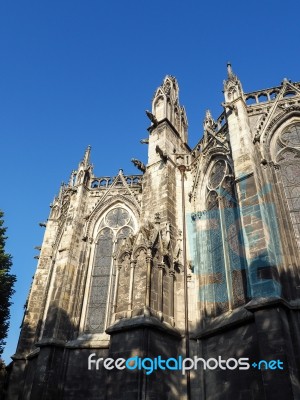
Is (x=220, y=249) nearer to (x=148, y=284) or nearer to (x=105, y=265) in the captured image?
(x=148, y=284)

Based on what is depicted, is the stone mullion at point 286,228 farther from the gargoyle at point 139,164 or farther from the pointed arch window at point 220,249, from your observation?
the gargoyle at point 139,164

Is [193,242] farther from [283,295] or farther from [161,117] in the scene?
[161,117]

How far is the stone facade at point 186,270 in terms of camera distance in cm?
748

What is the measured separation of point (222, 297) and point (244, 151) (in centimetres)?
410

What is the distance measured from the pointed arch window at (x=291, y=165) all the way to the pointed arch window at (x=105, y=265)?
22.2 feet

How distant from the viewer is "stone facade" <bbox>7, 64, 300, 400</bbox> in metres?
7.48

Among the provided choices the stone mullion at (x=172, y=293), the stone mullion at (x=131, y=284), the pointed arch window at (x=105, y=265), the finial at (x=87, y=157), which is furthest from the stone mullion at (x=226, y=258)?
the finial at (x=87, y=157)

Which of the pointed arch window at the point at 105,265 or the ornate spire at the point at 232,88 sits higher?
the ornate spire at the point at 232,88

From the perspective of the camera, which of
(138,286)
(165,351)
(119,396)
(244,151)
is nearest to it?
(119,396)

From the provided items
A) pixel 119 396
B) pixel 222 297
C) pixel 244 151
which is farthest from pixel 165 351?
pixel 244 151

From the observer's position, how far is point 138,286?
354 inches

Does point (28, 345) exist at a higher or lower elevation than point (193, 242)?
lower

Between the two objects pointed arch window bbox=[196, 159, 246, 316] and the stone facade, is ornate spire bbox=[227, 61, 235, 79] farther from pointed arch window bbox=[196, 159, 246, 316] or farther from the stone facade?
pointed arch window bbox=[196, 159, 246, 316]

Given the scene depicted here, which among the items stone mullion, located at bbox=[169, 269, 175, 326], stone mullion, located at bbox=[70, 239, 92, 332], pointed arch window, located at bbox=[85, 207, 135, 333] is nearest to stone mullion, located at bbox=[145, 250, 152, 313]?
stone mullion, located at bbox=[169, 269, 175, 326]
